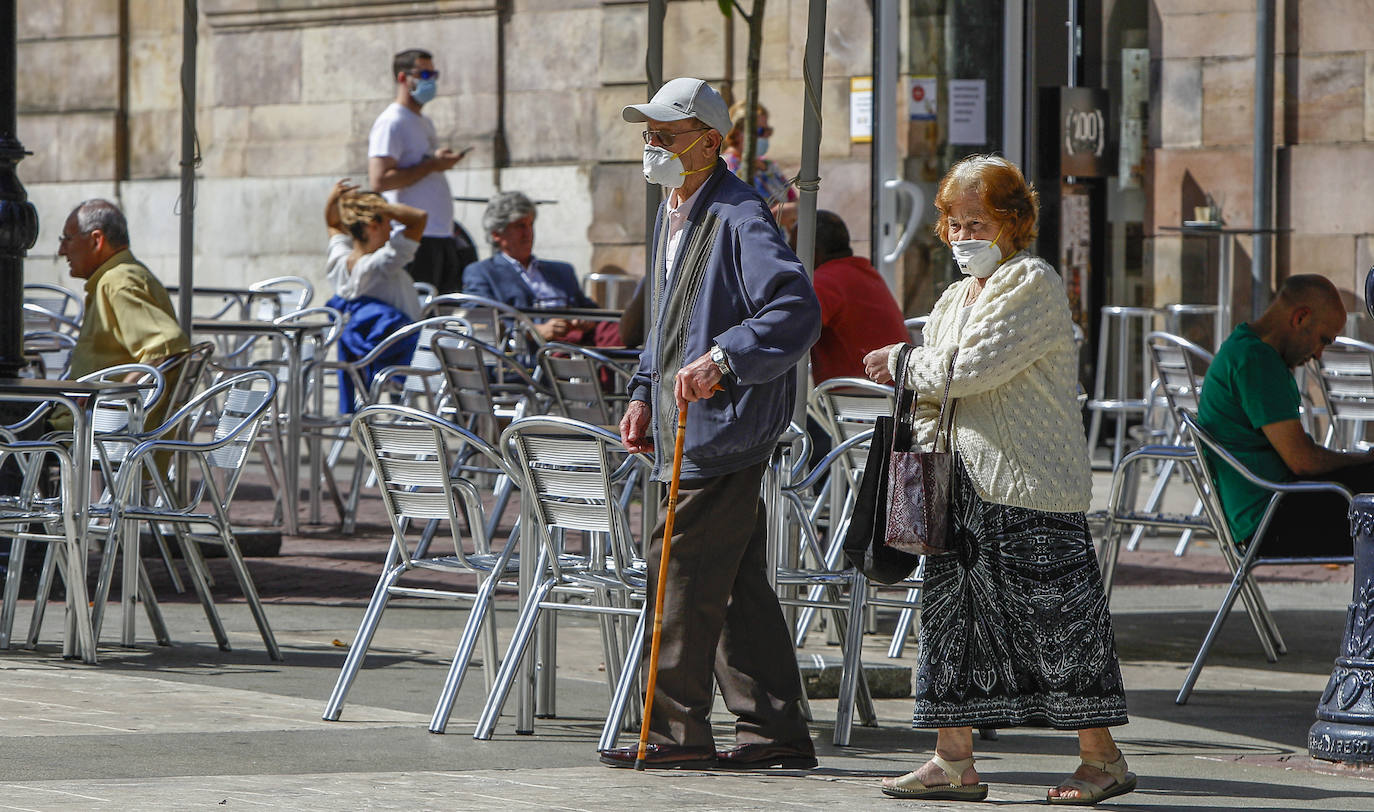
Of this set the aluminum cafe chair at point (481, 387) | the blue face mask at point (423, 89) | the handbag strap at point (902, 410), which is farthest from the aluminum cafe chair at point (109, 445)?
the blue face mask at point (423, 89)

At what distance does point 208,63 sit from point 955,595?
14135 mm

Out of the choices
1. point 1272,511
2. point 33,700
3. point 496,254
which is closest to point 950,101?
point 496,254

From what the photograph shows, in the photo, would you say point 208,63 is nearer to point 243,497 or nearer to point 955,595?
point 243,497

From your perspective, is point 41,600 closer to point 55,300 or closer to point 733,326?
point 733,326

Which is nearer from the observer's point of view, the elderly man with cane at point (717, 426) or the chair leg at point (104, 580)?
the elderly man with cane at point (717, 426)

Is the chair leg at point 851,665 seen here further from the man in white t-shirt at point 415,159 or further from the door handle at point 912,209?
the man in white t-shirt at point 415,159

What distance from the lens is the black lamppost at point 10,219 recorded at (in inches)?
338

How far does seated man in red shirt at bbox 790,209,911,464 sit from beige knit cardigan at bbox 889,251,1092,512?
2818 millimetres

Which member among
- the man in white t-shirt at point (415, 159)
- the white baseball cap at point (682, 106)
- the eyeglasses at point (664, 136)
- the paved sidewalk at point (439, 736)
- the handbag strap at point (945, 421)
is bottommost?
the paved sidewalk at point (439, 736)

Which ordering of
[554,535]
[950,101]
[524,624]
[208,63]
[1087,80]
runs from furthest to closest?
1. [208,63]
2. [1087,80]
3. [950,101]
4. [554,535]
5. [524,624]

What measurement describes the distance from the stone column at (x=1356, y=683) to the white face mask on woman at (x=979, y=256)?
146cm

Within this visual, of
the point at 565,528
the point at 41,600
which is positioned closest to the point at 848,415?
the point at 565,528

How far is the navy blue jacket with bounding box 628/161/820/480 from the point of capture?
5.64 meters

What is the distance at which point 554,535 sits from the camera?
6766mm
